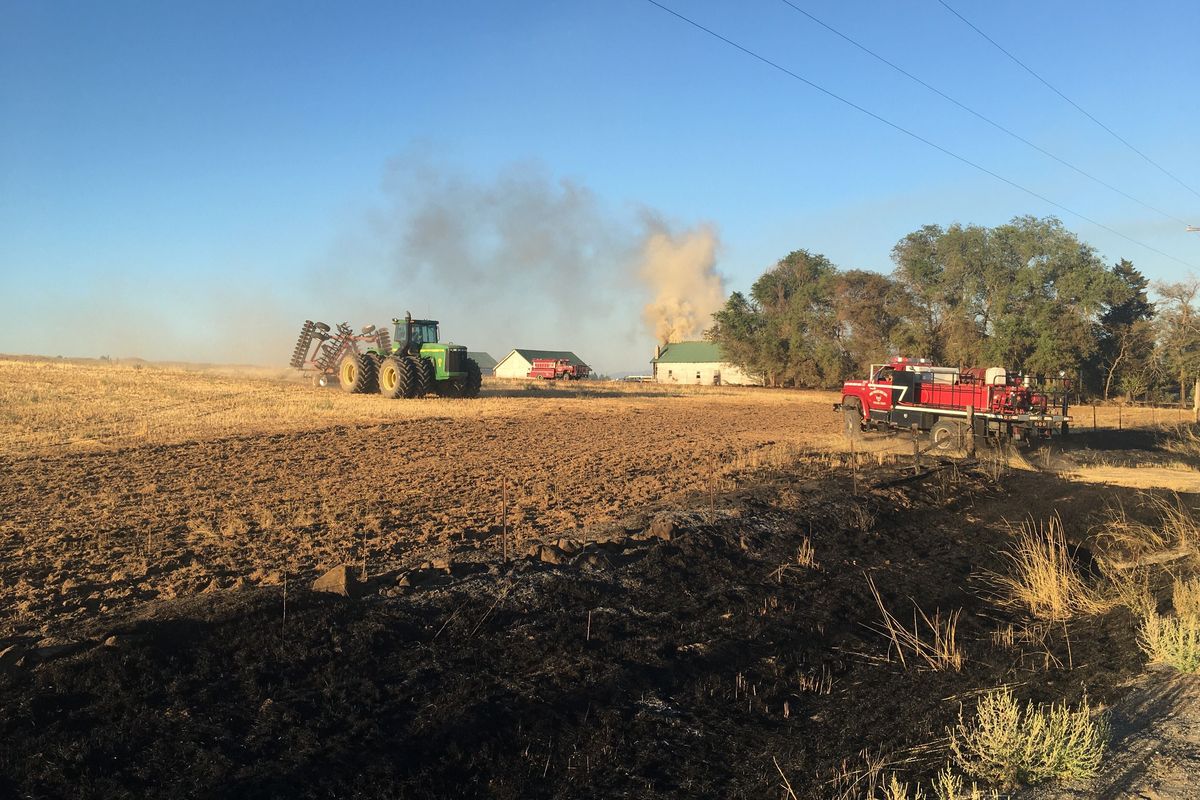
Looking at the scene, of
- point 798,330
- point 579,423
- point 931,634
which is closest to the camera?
point 931,634

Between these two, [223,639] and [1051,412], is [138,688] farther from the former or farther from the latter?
[1051,412]

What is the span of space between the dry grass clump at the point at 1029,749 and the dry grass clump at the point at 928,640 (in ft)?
4.84

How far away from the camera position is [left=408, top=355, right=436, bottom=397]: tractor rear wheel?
107 ft

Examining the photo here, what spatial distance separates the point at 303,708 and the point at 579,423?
21.6 meters

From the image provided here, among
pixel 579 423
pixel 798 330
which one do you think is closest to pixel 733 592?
pixel 579 423

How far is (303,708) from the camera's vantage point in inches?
197

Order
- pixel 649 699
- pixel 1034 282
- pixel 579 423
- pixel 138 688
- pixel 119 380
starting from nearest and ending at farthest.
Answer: pixel 138 688 → pixel 649 699 → pixel 579 423 → pixel 119 380 → pixel 1034 282

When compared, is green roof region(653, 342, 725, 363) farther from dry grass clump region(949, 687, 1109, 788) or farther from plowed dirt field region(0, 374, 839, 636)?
dry grass clump region(949, 687, 1109, 788)

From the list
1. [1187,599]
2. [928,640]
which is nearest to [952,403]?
[1187,599]

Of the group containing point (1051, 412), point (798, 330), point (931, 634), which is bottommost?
point (931, 634)

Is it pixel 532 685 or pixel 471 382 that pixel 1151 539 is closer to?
pixel 532 685

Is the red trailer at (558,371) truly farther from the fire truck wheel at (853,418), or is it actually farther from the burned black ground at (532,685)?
the burned black ground at (532,685)

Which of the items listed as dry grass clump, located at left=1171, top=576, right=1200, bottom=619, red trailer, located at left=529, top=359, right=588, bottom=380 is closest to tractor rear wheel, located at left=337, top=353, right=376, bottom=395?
dry grass clump, located at left=1171, top=576, right=1200, bottom=619

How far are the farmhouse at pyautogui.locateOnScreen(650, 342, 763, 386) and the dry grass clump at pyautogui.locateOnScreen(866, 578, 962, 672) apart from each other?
77.1m
